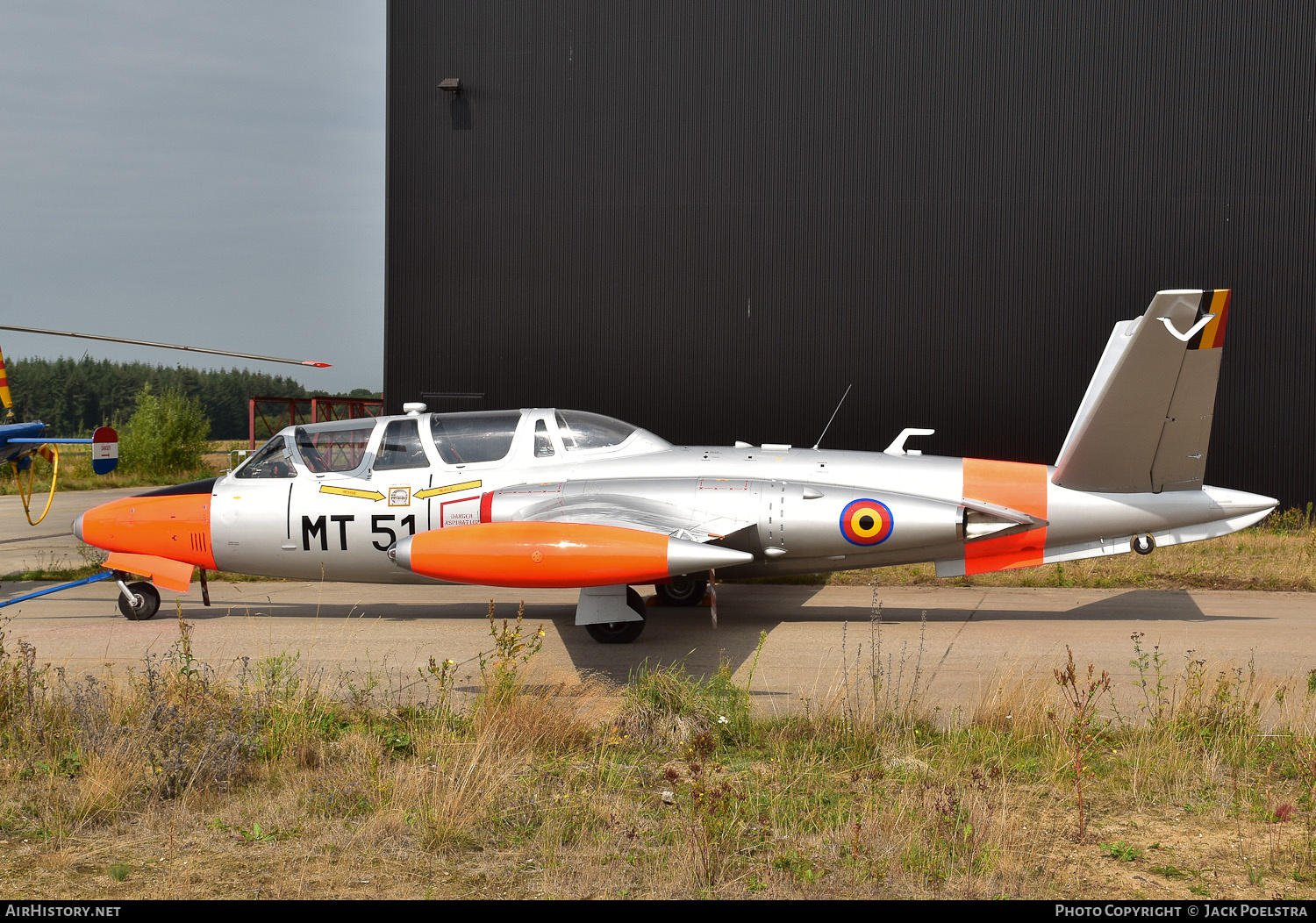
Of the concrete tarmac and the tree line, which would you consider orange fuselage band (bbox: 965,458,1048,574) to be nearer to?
the concrete tarmac

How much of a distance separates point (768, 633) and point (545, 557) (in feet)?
10.2

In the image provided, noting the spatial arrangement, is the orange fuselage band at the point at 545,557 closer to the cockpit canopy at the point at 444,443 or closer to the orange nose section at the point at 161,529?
the cockpit canopy at the point at 444,443

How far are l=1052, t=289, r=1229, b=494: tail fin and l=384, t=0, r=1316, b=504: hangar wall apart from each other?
814 cm

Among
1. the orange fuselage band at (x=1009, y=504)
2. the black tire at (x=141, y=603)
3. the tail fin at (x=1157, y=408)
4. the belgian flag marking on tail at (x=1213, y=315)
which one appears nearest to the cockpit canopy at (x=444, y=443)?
the black tire at (x=141, y=603)

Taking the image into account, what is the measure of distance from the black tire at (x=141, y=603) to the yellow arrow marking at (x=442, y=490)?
123 inches

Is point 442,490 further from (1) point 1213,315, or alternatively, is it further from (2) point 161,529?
(1) point 1213,315

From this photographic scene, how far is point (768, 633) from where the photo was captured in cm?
1000

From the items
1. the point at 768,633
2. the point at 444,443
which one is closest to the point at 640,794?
the point at 768,633

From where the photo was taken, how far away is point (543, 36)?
1831 centimetres

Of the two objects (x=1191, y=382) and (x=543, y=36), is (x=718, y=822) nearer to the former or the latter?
(x=1191, y=382)

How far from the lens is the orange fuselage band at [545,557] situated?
7680 millimetres

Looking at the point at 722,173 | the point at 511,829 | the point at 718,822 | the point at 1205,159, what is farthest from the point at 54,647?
the point at 1205,159

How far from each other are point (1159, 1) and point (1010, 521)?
41.6ft

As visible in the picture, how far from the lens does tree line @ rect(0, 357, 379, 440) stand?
128 meters
